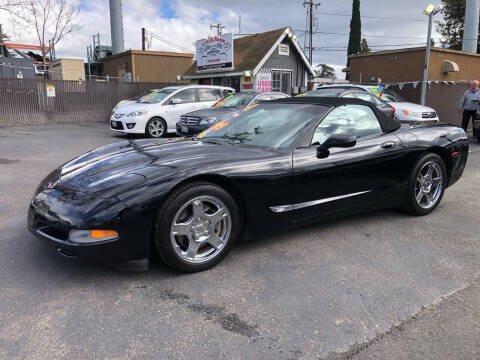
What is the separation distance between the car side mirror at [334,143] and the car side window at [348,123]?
0.38ft

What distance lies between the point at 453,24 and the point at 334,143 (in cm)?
3545

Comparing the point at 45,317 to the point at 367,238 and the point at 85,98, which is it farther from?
the point at 85,98

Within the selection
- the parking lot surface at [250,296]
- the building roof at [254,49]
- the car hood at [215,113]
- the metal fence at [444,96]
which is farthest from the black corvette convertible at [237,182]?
the building roof at [254,49]

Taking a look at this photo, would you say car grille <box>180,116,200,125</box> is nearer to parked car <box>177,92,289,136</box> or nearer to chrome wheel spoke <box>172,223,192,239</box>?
parked car <box>177,92,289,136</box>

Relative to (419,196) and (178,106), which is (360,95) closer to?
(178,106)

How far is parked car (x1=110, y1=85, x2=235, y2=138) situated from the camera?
38.2 ft

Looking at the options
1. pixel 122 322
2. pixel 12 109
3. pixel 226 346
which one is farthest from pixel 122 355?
Answer: pixel 12 109

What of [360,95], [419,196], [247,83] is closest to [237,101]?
[360,95]

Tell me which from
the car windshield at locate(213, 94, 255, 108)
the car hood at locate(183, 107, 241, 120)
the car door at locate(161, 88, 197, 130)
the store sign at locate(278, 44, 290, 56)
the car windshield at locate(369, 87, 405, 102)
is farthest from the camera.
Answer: the store sign at locate(278, 44, 290, 56)

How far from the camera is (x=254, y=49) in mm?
20547

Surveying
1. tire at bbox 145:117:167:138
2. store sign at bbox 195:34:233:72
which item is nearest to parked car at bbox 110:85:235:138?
tire at bbox 145:117:167:138

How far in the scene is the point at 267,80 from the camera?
65.2 feet

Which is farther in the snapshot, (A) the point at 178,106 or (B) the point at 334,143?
(A) the point at 178,106

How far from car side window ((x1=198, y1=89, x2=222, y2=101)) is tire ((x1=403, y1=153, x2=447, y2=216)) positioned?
9192 millimetres
